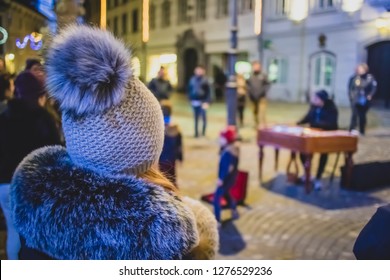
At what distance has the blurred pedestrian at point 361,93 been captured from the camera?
477cm

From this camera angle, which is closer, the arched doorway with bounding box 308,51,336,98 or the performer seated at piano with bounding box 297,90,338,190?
the performer seated at piano with bounding box 297,90,338,190

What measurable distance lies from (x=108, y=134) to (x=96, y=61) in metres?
0.19

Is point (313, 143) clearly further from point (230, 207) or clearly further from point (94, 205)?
point (94, 205)

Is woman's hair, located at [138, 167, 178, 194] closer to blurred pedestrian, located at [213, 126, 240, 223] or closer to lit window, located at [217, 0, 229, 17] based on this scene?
blurred pedestrian, located at [213, 126, 240, 223]

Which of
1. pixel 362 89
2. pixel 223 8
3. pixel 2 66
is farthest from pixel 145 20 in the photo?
pixel 223 8

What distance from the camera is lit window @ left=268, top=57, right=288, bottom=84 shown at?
1151 centimetres

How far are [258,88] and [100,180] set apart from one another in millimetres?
8756

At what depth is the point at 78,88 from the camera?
113cm

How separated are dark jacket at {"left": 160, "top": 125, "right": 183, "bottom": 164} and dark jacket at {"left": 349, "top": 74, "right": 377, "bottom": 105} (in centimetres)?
204

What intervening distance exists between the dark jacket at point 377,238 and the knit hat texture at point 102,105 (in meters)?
0.57

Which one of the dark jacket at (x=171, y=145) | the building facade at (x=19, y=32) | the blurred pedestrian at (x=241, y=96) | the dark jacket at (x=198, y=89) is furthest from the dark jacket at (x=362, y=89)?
the blurred pedestrian at (x=241, y=96)

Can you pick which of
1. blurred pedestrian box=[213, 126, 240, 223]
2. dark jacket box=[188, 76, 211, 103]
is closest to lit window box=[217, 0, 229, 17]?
dark jacket box=[188, 76, 211, 103]

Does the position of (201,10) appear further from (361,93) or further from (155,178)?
(155,178)
